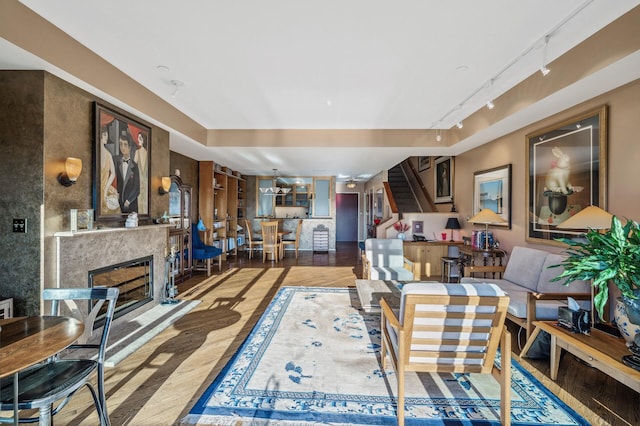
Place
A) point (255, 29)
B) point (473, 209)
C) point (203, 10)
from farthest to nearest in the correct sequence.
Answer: point (473, 209) → point (255, 29) → point (203, 10)

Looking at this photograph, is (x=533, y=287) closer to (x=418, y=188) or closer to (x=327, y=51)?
(x=327, y=51)

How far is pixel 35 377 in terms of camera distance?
5.04ft

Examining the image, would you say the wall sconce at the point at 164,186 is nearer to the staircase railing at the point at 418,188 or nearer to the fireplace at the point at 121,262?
the fireplace at the point at 121,262

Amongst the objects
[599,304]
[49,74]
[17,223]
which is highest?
[49,74]

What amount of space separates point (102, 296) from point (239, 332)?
165 centimetres

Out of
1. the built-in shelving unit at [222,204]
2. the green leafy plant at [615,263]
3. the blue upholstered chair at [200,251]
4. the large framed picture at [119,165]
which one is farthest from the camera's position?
the built-in shelving unit at [222,204]

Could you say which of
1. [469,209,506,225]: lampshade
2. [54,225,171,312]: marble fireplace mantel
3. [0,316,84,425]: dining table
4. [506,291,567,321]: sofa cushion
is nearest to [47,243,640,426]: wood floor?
[506,291,567,321]: sofa cushion

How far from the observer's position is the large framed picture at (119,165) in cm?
297

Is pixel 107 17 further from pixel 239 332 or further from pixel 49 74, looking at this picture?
pixel 239 332

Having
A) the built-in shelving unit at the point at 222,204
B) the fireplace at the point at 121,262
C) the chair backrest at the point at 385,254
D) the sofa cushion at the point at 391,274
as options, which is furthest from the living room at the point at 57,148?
the built-in shelving unit at the point at 222,204

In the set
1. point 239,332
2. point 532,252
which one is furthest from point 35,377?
point 532,252

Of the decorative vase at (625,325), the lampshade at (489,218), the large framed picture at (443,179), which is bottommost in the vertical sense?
the decorative vase at (625,325)

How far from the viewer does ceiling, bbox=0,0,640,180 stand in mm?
2064

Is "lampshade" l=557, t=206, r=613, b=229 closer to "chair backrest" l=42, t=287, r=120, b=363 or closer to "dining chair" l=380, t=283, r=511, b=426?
"dining chair" l=380, t=283, r=511, b=426
